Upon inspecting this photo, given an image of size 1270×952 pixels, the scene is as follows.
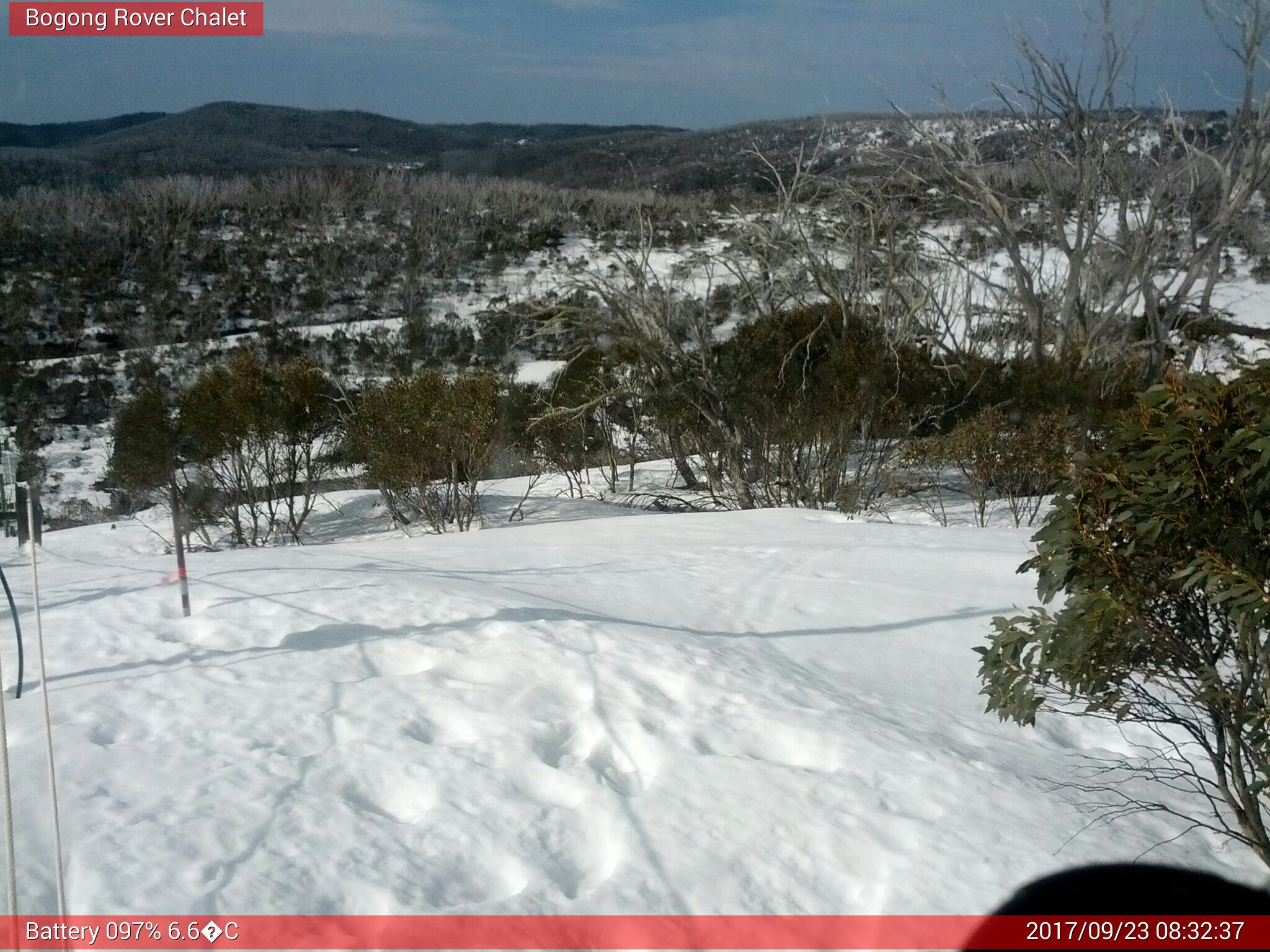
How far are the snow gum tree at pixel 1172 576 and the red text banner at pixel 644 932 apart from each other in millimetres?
388

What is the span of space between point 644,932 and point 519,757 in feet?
2.92

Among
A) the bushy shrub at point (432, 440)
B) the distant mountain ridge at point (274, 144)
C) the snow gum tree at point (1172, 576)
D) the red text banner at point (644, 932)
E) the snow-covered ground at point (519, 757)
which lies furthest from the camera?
the distant mountain ridge at point (274, 144)

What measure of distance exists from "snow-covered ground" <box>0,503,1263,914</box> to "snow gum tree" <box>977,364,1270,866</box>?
446 millimetres

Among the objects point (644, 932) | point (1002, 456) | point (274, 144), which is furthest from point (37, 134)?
point (274, 144)

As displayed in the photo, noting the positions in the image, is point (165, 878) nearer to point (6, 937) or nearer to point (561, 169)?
point (6, 937)

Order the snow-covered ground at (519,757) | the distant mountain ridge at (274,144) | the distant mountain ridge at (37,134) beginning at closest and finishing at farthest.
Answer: the snow-covered ground at (519,757), the distant mountain ridge at (37,134), the distant mountain ridge at (274,144)

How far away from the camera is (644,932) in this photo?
231cm

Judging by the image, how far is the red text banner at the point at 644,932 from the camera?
7.00ft

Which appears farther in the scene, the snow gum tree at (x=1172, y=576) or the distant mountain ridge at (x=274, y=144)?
the distant mountain ridge at (x=274, y=144)

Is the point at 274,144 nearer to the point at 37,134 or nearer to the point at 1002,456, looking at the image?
the point at 37,134

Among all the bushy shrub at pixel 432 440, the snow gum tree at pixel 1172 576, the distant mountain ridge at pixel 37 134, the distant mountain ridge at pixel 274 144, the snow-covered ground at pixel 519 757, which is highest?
the distant mountain ridge at pixel 274 144

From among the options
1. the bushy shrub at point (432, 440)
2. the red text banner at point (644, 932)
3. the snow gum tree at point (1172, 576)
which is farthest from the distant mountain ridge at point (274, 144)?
the snow gum tree at point (1172, 576)

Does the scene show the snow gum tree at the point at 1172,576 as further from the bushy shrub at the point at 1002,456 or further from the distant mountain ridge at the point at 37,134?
the bushy shrub at the point at 1002,456

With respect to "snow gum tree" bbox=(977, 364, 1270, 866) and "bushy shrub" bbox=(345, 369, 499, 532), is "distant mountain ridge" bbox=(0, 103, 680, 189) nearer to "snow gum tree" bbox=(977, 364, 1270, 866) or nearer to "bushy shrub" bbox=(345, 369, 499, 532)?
"bushy shrub" bbox=(345, 369, 499, 532)
